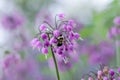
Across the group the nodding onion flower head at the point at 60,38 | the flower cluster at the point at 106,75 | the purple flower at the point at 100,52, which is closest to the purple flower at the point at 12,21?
the purple flower at the point at 100,52

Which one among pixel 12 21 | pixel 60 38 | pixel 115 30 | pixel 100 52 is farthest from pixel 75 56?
pixel 60 38

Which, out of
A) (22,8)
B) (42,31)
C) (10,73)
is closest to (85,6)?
(22,8)

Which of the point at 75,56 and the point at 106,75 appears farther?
the point at 75,56

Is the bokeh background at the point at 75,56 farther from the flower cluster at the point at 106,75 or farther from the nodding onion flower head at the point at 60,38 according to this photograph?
the flower cluster at the point at 106,75

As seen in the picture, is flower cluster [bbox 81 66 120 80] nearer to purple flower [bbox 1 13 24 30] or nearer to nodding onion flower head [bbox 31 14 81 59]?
nodding onion flower head [bbox 31 14 81 59]

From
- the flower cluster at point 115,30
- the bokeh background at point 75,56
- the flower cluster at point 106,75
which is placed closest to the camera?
the flower cluster at point 106,75

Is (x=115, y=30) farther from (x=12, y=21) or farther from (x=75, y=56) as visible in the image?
(x=12, y=21)

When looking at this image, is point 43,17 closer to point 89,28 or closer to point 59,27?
point 89,28

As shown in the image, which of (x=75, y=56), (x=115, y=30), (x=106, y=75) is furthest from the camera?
(x=75, y=56)
